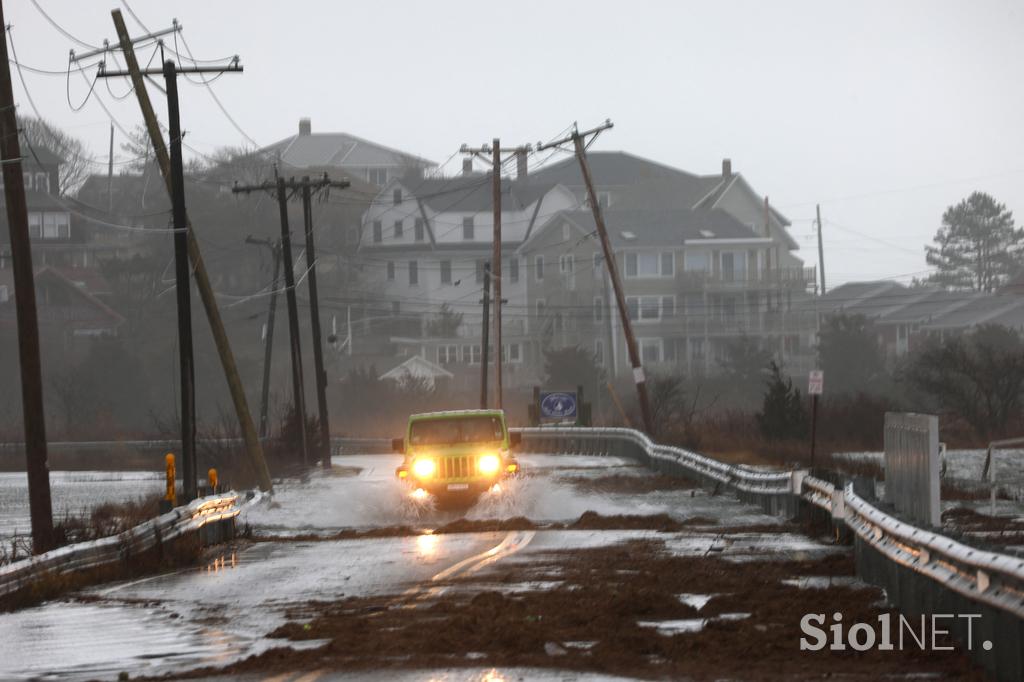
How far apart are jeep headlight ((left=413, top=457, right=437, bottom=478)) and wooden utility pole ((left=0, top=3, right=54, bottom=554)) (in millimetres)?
8514

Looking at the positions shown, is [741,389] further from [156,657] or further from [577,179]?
[156,657]

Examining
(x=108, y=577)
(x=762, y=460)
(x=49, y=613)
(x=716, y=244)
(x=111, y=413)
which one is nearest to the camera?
(x=49, y=613)

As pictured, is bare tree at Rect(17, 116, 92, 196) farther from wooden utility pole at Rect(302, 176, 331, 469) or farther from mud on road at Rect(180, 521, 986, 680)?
mud on road at Rect(180, 521, 986, 680)

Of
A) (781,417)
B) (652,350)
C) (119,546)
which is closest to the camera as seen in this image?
(119,546)

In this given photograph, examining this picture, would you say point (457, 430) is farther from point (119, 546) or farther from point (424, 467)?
point (119, 546)

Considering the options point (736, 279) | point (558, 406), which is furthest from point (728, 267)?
point (558, 406)

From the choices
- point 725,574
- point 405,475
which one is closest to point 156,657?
point 725,574

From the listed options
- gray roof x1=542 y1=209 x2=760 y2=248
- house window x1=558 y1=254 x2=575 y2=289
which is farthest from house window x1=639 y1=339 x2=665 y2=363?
house window x1=558 y1=254 x2=575 y2=289

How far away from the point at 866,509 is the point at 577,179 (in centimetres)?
11800

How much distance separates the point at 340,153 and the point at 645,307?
51258 mm

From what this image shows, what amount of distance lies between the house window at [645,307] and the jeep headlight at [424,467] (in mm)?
72598

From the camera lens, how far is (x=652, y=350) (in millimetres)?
105375

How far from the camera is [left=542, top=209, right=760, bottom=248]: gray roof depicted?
105m

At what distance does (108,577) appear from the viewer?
64.1ft
